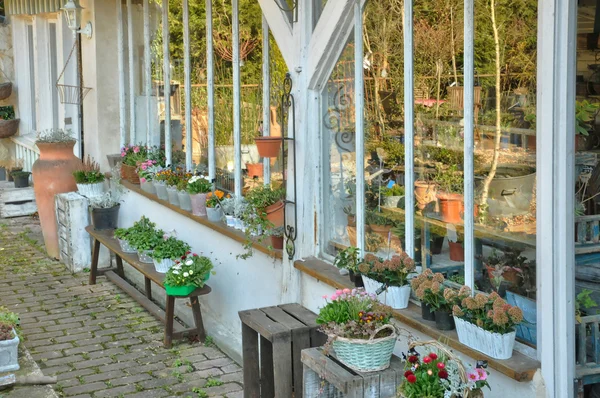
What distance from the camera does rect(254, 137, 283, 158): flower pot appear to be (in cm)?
553

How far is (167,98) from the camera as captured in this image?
7.92 m

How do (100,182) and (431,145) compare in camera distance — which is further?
(100,182)

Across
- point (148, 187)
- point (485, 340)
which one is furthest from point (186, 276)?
point (485, 340)

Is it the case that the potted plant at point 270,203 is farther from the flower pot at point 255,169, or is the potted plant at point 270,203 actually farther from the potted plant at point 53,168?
the potted plant at point 53,168

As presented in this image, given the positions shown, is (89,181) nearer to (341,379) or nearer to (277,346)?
(277,346)

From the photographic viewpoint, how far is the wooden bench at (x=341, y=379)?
386 centimetres

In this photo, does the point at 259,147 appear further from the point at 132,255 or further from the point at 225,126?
the point at 132,255

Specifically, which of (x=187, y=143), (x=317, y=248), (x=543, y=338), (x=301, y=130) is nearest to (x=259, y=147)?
(x=301, y=130)

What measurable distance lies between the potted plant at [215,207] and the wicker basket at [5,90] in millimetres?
7761

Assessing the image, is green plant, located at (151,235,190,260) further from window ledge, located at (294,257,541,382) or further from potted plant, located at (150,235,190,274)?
window ledge, located at (294,257,541,382)

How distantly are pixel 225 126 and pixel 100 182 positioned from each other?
2611 millimetres

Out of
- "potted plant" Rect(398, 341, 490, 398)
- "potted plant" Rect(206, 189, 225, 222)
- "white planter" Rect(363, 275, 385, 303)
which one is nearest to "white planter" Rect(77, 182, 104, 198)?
"potted plant" Rect(206, 189, 225, 222)

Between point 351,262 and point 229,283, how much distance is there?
6.46 feet

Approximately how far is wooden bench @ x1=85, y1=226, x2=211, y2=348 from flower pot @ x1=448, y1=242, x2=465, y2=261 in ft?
8.60
